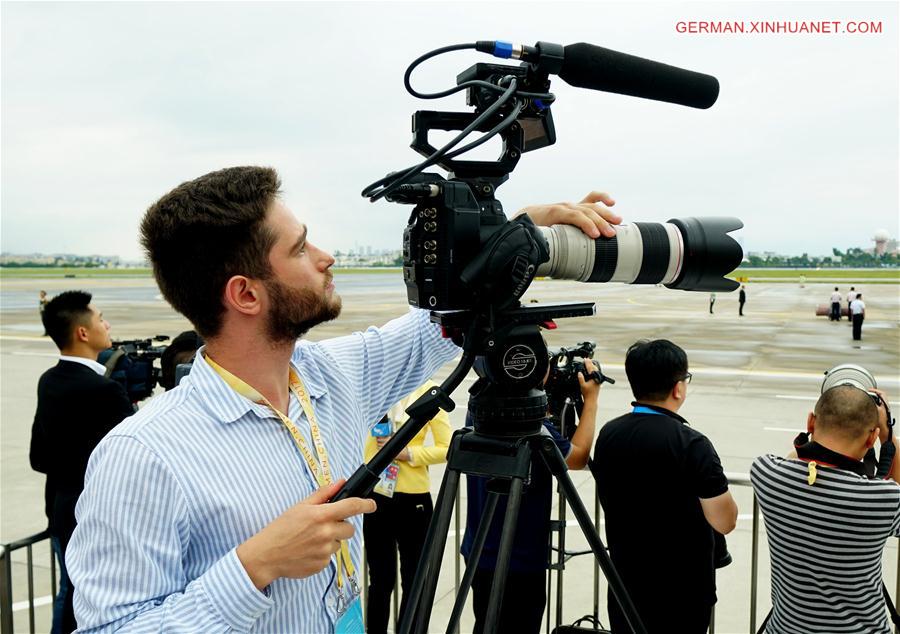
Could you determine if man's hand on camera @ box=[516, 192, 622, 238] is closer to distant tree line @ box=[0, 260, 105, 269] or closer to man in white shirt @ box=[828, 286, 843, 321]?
man in white shirt @ box=[828, 286, 843, 321]

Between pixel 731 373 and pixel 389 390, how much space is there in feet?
45.8

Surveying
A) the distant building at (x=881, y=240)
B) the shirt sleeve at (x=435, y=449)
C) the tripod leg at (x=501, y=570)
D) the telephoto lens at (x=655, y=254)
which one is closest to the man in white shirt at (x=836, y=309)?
the shirt sleeve at (x=435, y=449)

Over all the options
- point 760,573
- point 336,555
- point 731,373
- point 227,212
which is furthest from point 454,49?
point 731,373

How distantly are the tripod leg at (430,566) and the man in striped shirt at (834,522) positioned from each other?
5.14ft

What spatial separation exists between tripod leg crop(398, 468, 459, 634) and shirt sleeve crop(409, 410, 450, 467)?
7.20 feet

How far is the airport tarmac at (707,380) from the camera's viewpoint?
4.93 metres

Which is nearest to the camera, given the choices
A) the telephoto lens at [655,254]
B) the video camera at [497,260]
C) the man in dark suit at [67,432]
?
the video camera at [497,260]

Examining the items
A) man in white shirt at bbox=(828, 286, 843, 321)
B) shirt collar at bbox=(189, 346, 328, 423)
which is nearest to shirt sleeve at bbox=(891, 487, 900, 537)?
shirt collar at bbox=(189, 346, 328, 423)

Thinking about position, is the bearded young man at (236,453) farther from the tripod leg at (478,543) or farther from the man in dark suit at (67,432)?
the man in dark suit at (67,432)

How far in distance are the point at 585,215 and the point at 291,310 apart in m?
0.79

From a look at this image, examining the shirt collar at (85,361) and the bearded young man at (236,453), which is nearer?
the bearded young man at (236,453)

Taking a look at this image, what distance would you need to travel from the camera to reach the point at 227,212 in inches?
59.1

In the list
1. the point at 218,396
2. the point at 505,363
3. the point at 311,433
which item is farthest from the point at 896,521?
the point at 218,396

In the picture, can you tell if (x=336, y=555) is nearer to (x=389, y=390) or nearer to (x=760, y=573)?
(x=389, y=390)
